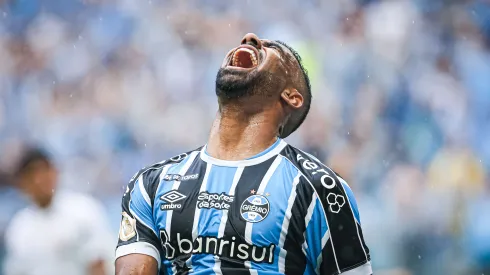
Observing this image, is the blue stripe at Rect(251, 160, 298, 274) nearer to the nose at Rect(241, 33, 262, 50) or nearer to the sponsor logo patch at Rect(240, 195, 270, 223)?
→ the sponsor logo patch at Rect(240, 195, 270, 223)

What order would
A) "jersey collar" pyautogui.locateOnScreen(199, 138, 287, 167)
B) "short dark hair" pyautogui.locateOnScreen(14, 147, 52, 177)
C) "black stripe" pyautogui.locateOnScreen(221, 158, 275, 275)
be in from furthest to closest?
"short dark hair" pyautogui.locateOnScreen(14, 147, 52, 177) → "jersey collar" pyautogui.locateOnScreen(199, 138, 287, 167) → "black stripe" pyautogui.locateOnScreen(221, 158, 275, 275)

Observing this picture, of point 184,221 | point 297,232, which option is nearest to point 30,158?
point 184,221

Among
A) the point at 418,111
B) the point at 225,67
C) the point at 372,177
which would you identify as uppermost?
the point at 225,67

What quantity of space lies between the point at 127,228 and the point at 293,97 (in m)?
0.87

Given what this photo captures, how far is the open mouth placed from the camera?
9.95 feet

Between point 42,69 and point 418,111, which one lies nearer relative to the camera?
point 418,111

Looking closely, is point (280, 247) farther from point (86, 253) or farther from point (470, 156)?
point (470, 156)

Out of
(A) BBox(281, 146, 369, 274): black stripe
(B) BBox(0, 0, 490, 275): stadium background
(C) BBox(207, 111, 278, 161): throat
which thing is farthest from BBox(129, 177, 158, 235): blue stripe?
(B) BBox(0, 0, 490, 275): stadium background

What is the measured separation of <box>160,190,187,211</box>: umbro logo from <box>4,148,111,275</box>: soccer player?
2.86m

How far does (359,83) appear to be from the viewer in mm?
6465

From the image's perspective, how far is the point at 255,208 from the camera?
8.91 feet

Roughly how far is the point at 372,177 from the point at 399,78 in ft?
3.04

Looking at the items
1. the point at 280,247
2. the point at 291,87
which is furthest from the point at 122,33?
the point at 280,247

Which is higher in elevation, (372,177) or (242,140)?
(242,140)
